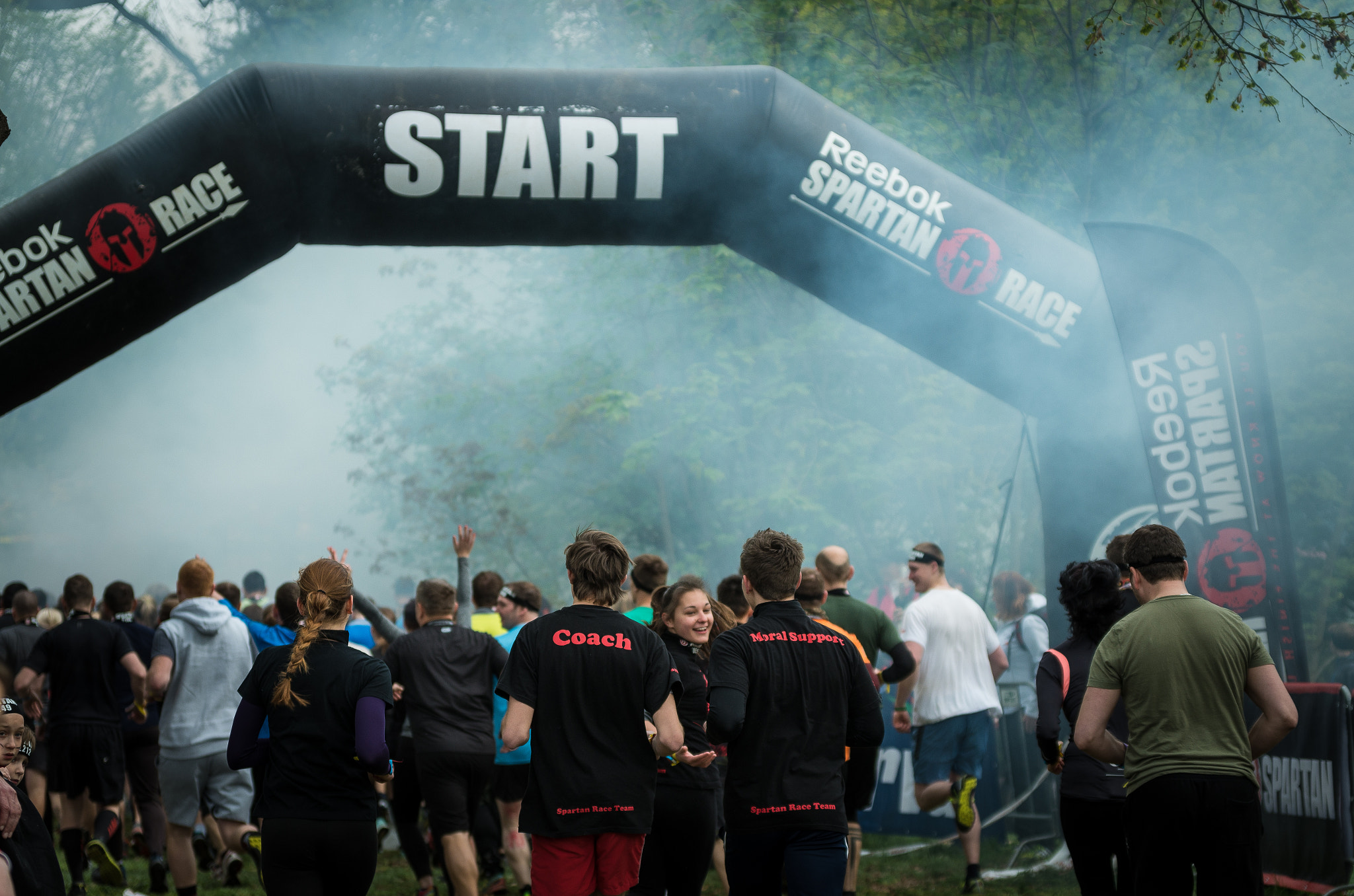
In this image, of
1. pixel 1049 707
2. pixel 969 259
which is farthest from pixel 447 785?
pixel 969 259

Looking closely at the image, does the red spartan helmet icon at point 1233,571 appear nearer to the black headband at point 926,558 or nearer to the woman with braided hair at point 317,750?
the black headband at point 926,558

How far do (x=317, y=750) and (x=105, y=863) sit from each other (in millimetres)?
4087

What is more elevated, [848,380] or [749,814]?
[848,380]

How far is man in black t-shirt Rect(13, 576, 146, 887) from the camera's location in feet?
23.5

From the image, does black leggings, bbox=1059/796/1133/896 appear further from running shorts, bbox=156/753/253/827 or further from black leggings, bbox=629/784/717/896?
running shorts, bbox=156/753/253/827

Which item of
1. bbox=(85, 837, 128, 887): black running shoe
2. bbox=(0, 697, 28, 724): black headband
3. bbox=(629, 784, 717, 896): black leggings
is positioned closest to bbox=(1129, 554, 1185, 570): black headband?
bbox=(629, 784, 717, 896): black leggings

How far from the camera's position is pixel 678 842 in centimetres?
448

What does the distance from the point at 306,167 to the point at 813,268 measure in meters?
2.95

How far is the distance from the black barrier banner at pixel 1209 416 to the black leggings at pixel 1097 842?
189cm

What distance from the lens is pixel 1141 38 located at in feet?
40.9

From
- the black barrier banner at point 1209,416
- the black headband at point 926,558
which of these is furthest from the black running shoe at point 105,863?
the black barrier banner at point 1209,416

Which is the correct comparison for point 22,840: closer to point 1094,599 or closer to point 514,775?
point 514,775

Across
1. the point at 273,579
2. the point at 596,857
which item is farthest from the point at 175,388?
the point at 596,857

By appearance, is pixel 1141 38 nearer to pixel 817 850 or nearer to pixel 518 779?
pixel 518 779
